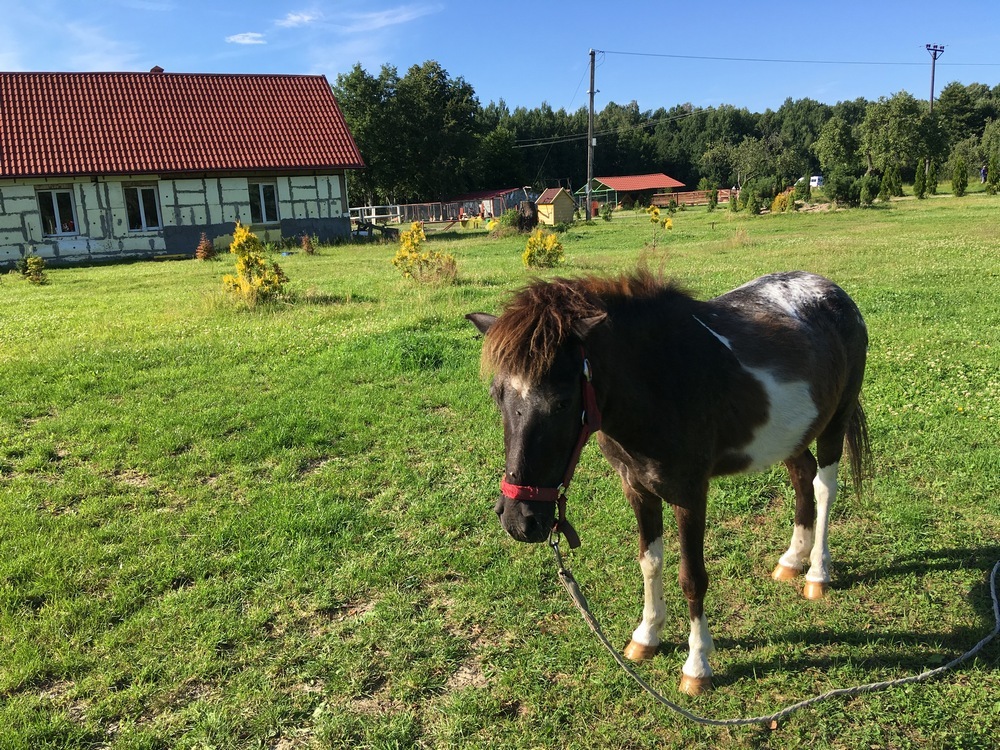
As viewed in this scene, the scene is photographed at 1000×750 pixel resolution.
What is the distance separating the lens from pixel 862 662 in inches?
119

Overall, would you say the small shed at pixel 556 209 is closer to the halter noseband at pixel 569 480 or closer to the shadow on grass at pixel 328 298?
the shadow on grass at pixel 328 298

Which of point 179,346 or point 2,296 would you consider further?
point 2,296

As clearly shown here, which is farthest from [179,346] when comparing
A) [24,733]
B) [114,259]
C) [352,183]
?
[352,183]

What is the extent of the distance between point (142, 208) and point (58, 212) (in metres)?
2.74

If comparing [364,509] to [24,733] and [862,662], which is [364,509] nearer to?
[24,733]

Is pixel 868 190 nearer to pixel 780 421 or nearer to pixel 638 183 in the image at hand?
pixel 780 421

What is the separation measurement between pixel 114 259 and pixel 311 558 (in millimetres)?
23949

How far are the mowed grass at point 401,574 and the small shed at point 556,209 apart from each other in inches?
1278

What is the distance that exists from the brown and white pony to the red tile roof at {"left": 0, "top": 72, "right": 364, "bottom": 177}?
82.7ft

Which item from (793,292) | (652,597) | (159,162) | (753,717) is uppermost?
(159,162)

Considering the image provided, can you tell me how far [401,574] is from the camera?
12.5ft

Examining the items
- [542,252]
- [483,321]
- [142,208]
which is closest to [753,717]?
[483,321]

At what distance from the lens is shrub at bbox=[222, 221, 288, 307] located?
36.0ft

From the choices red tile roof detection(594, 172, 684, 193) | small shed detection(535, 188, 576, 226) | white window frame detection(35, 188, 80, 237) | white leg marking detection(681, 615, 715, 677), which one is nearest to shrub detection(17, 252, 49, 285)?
white window frame detection(35, 188, 80, 237)
